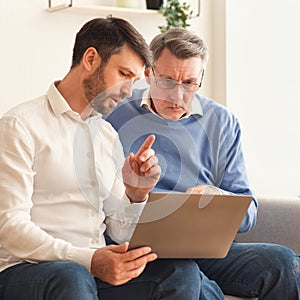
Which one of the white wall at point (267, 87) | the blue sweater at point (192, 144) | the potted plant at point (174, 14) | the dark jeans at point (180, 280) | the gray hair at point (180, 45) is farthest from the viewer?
the white wall at point (267, 87)

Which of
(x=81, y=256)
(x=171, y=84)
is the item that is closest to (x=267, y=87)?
(x=171, y=84)

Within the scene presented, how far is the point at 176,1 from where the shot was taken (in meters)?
3.36

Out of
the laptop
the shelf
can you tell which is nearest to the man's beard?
the laptop

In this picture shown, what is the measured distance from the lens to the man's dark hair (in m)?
2.06

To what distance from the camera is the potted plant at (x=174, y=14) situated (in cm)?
333

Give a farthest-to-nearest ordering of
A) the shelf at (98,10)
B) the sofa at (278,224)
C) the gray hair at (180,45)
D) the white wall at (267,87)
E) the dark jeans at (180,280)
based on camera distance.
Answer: the white wall at (267,87) < the shelf at (98,10) < the sofa at (278,224) < the gray hair at (180,45) < the dark jeans at (180,280)

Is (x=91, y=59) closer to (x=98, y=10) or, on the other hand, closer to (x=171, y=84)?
(x=171, y=84)

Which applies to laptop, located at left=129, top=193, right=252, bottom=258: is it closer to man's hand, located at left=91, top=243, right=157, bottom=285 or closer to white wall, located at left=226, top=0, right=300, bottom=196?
man's hand, located at left=91, top=243, right=157, bottom=285

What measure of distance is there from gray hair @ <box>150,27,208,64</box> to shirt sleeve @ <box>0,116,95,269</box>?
0.76 meters

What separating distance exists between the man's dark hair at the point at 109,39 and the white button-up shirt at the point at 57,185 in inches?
6.2

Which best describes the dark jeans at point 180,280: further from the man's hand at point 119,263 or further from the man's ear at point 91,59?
the man's ear at point 91,59

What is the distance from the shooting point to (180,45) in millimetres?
2484

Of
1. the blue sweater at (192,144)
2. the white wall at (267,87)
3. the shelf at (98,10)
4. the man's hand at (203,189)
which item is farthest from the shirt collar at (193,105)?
the white wall at (267,87)

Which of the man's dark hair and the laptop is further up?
the man's dark hair
